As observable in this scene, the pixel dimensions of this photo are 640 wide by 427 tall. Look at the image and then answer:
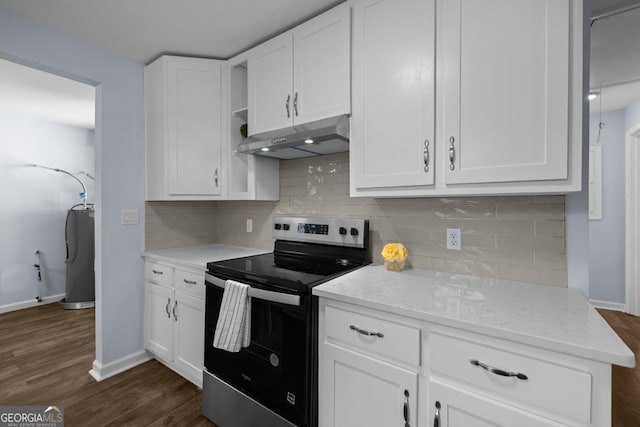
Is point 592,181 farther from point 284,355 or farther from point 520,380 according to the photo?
point 284,355

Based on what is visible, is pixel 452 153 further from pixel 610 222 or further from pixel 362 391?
pixel 610 222

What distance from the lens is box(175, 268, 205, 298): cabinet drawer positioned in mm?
1943

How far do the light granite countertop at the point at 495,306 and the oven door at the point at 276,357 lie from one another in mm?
199

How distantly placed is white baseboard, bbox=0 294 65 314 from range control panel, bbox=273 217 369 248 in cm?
374

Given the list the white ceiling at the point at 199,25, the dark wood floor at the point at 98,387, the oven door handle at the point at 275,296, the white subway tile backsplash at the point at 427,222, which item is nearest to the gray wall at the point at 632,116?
the white ceiling at the point at 199,25

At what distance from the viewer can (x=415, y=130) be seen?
139cm

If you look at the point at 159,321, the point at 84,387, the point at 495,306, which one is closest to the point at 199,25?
the point at 159,321

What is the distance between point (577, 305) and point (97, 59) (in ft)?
10.3

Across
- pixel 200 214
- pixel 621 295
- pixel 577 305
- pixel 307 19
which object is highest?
pixel 307 19

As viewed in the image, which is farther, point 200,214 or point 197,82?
point 200,214

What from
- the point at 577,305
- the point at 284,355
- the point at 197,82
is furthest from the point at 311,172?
the point at 577,305

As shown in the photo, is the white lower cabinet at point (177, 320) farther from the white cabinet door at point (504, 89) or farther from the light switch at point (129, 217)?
the white cabinet door at point (504, 89)

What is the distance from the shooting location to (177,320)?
83.1 inches

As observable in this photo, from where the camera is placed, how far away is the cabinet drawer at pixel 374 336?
1.09 metres
